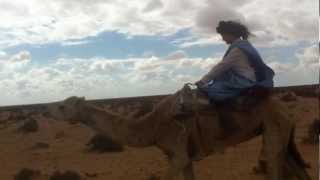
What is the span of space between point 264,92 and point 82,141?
2231 centimetres

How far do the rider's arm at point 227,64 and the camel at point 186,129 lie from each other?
410 millimetres

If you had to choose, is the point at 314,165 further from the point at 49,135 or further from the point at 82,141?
the point at 49,135

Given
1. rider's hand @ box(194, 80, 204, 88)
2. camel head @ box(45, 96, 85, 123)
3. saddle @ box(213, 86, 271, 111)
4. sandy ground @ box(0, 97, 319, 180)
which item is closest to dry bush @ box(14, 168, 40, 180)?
sandy ground @ box(0, 97, 319, 180)

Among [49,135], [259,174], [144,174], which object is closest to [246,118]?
[259,174]

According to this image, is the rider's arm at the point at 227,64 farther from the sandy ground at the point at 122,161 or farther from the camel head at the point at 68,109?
the sandy ground at the point at 122,161

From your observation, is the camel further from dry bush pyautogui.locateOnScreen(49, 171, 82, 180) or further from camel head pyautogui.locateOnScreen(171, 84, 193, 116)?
dry bush pyautogui.locateOnScreen(49, 171, 82, 180)

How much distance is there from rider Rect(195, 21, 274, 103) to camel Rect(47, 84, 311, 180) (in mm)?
A: 283

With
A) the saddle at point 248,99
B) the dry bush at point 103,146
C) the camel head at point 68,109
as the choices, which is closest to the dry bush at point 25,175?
the dry bush at point 103,146

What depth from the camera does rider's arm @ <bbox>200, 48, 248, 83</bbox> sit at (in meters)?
10.1

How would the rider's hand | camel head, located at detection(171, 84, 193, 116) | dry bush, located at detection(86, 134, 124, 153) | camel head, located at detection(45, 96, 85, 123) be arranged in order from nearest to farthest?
camel head, located at detection(171, 84, 193, 116)
the rider's hand
camel head, located at detection(45, 96, 85, 123)
dry bush, located at detection(86, 134, 124, 153)

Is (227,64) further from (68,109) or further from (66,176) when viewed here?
(66,176)

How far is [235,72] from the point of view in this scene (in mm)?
10203

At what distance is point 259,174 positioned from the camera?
16625mm

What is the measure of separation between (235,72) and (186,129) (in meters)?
1.12
